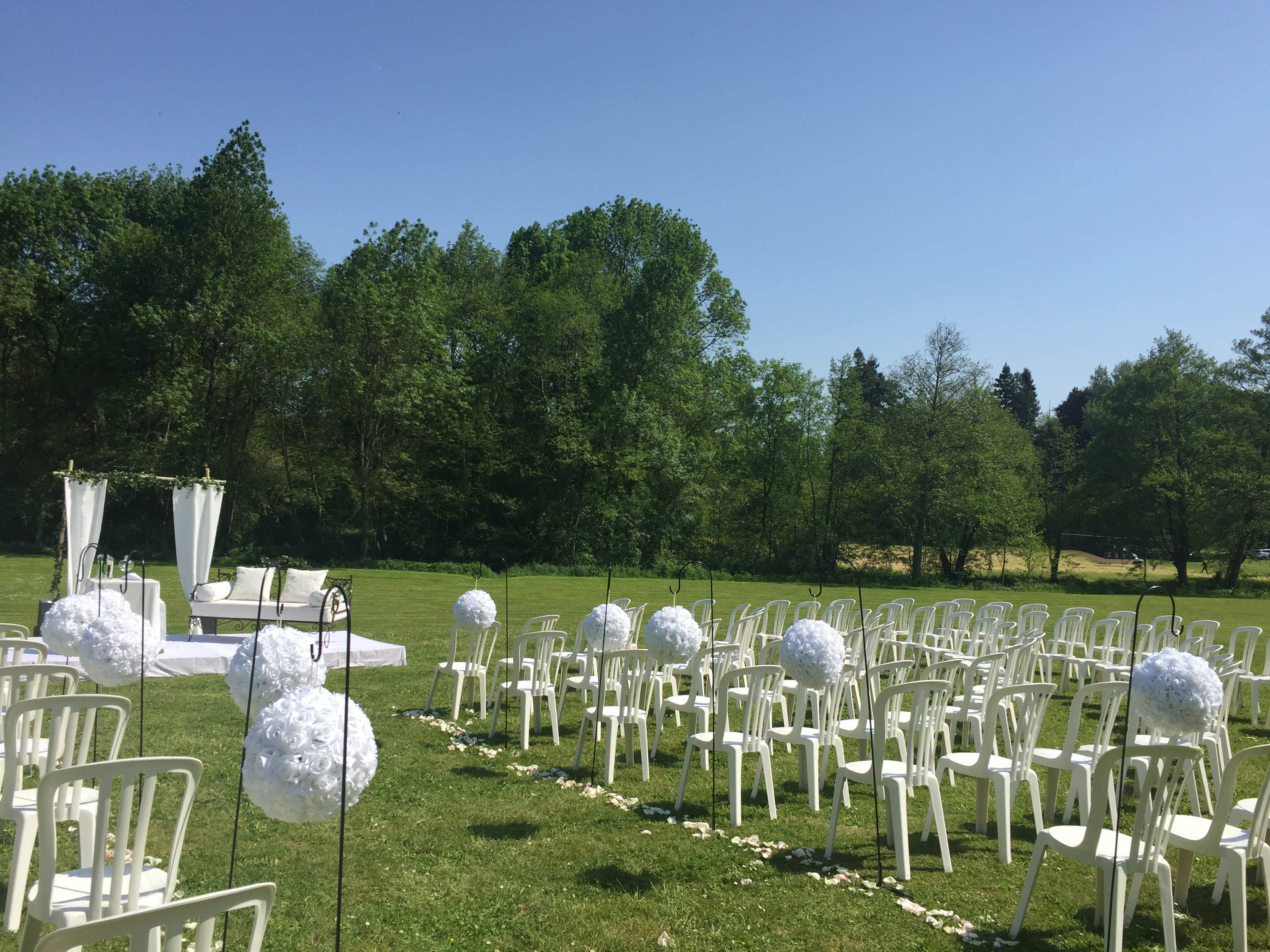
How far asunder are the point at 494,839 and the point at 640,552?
94.2ft

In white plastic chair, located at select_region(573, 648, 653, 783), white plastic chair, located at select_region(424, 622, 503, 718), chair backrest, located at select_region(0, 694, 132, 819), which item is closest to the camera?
chair backrest, located at select_region(0, 694, 132, 819)

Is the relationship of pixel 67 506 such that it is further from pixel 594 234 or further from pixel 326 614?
pixel 594 234

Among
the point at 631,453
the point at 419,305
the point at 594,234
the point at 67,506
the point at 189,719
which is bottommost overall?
the point at 189,719

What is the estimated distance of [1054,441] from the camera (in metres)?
54.9

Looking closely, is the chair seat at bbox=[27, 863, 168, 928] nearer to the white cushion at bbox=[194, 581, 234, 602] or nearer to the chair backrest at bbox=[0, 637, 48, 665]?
the chair backrest at bbox=[0, 637, 48, 665]

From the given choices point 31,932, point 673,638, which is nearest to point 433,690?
point 673,638

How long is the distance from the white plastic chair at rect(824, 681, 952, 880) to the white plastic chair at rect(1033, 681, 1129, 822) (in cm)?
78

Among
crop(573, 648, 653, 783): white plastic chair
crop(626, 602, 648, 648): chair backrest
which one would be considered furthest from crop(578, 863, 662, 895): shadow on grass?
crop(626, 602, 648, 648): chair backrest

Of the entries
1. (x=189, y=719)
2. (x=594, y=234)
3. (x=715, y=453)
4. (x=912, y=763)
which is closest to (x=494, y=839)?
(x=912, y=763)

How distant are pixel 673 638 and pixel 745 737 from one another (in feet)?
3.67

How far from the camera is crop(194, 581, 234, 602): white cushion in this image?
12797mm

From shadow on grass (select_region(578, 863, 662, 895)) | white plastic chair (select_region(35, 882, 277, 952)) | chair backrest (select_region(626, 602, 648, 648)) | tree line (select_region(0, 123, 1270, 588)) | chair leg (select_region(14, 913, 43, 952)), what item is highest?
tree line (select_region(0, 123, 1270, 588))

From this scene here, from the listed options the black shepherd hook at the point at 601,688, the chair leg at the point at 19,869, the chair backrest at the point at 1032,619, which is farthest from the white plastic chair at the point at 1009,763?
the chair backrest at the point at 1032,619

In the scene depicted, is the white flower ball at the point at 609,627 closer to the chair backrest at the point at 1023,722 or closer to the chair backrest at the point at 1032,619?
the chair backrest at the point at 1023,722
